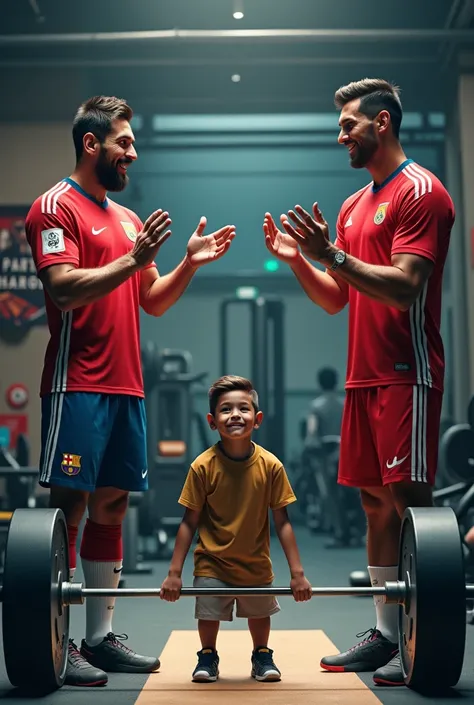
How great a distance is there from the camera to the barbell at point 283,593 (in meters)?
2.12

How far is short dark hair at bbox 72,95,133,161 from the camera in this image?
2.54 m

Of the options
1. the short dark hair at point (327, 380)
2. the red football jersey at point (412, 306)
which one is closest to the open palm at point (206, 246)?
the red football jersey at point (412, 306)

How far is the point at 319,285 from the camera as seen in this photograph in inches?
103

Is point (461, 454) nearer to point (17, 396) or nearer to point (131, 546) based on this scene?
point (131, 546)

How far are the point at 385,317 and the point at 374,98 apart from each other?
1.90 feet

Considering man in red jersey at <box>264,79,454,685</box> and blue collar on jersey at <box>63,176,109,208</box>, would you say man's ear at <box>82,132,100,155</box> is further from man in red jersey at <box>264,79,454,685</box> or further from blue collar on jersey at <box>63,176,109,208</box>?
man in red jersey at <box>264,79,454,685</box>

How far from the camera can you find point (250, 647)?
9.49 ft

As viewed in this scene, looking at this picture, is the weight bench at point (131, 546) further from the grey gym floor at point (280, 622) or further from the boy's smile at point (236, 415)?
the boy's smile at point (236, 415)

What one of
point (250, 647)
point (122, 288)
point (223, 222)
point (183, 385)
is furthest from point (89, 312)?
point (223, 222)

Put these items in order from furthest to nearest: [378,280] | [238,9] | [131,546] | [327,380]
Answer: [327,380], [238,9], [131,546], [378,280]

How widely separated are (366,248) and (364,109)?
36cm

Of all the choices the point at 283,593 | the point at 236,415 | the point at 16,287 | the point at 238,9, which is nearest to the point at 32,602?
the point at 283,593

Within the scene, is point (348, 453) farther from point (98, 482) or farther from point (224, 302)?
point (224, 302)

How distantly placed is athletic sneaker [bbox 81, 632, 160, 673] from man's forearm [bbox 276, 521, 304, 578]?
0.48 metres
